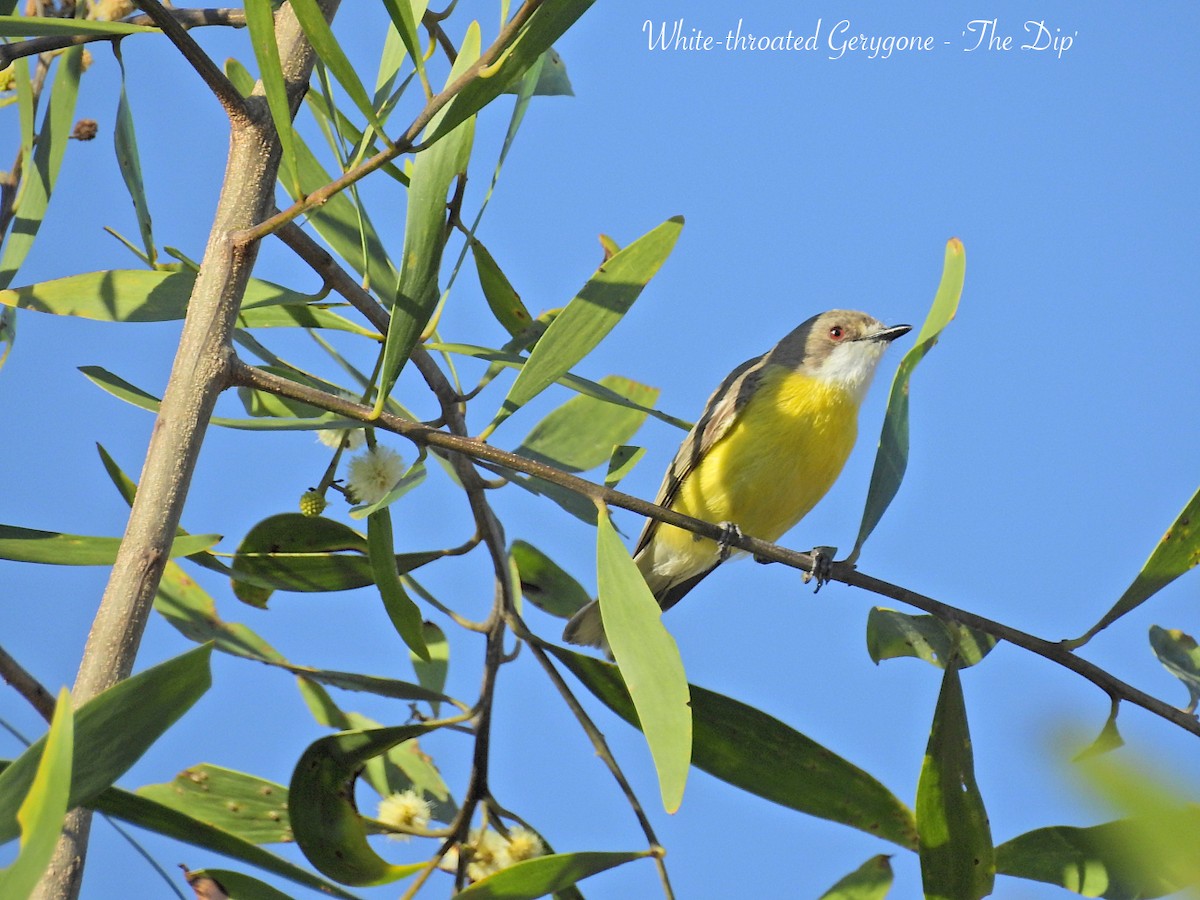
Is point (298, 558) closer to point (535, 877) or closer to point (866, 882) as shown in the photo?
point (535, 877)

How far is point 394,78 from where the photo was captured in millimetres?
2404

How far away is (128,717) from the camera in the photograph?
1614mm

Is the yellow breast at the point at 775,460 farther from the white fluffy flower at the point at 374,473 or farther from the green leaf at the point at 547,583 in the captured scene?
the white fluffy flower at the point at 374,473

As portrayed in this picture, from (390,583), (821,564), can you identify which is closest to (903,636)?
(821,564)

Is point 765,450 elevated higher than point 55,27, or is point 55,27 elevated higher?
point 765,450

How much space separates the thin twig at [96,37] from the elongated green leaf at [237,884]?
1420 mm

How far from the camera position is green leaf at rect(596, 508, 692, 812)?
5.91 feet

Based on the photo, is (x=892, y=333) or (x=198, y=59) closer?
(x=198, y=59)

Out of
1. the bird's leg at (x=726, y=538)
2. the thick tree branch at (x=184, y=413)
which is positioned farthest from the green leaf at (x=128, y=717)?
the bird's leg at (x=726, y=538)

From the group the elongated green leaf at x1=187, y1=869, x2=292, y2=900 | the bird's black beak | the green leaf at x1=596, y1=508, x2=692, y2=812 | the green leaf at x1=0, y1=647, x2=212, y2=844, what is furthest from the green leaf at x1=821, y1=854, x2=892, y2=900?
the bird's black beak

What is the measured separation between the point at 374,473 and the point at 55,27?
1160 mm

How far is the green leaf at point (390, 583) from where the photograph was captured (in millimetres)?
2223

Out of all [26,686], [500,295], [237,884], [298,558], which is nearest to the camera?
[26,686]

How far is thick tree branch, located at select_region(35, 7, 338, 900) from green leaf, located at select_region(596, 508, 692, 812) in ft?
2.20
